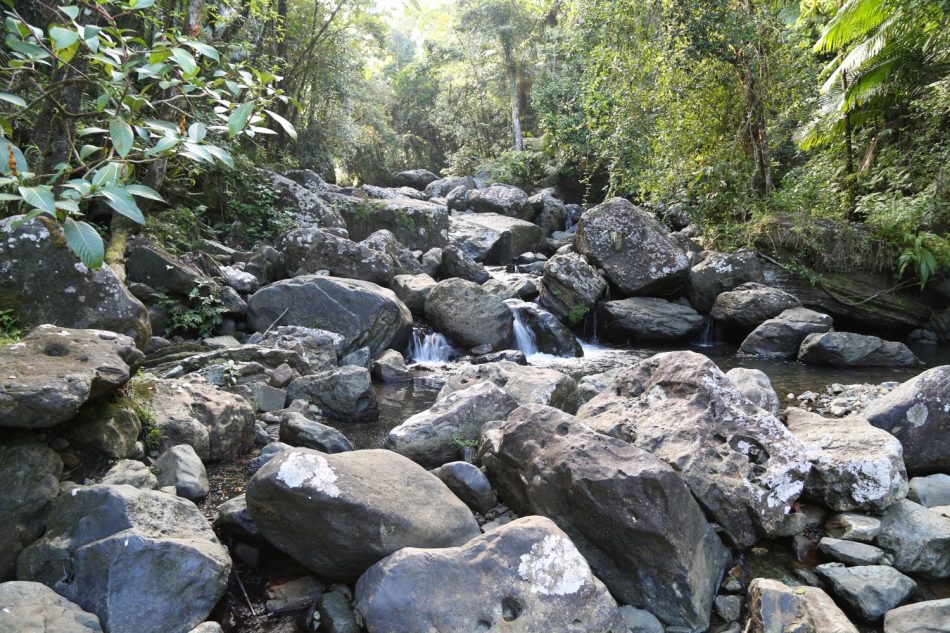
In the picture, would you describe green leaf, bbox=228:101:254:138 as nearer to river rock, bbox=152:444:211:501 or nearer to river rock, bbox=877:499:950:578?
river rock, bbox=152:444:211:501

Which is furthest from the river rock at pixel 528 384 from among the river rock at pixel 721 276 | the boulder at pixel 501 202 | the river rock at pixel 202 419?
the boulder at pixel 501 202

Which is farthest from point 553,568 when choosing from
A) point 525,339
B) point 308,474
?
point 525,339

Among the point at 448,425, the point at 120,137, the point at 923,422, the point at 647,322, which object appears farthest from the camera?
the point at 647,322

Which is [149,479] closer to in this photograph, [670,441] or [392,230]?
[670,441]

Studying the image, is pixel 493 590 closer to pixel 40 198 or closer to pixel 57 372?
pixel 40 198

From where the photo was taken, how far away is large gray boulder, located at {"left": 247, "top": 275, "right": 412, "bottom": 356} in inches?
338

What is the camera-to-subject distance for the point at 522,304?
11.1 metres

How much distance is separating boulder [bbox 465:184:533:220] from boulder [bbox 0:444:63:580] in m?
16.2

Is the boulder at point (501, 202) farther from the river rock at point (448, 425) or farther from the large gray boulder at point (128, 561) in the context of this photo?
the large gray boulder at point (128, 561)

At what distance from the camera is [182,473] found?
410 centimetres

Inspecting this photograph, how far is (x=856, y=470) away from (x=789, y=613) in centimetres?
146

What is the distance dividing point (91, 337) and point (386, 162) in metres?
24.8

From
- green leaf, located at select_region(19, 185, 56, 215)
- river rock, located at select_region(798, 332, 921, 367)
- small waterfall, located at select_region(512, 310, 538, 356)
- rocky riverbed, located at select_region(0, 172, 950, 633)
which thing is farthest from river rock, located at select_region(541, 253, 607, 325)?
green leaf, located at select_region(19, 185, 56, 215)

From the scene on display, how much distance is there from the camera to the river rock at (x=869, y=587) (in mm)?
3344
